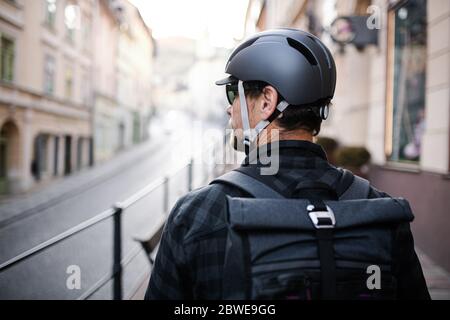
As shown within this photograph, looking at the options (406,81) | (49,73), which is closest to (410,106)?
(406,81)

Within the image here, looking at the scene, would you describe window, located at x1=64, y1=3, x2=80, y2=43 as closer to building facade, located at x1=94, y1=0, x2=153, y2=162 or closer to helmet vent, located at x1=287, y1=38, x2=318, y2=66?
building facade, located at x1=94, y1=0, x2=153, y2=162

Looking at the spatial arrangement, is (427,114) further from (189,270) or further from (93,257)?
(189,270)

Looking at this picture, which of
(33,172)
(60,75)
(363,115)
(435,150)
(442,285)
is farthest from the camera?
(363,115)

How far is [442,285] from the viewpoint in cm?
422

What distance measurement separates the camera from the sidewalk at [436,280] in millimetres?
3965

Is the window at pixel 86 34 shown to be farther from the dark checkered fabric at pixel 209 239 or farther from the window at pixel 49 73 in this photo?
the dark checkered fabric at pixel 209 239

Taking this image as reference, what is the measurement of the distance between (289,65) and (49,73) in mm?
2314

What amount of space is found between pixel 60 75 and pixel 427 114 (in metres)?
4.44

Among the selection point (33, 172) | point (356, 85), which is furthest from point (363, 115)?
point (33, 172)

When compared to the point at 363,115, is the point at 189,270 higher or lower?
lower

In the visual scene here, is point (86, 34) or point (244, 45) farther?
point (86, 34)

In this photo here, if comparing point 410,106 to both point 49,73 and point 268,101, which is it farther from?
point 268,101

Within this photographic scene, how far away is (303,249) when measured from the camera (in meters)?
1.13

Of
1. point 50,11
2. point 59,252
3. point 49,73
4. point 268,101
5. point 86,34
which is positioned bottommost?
point 59,252
